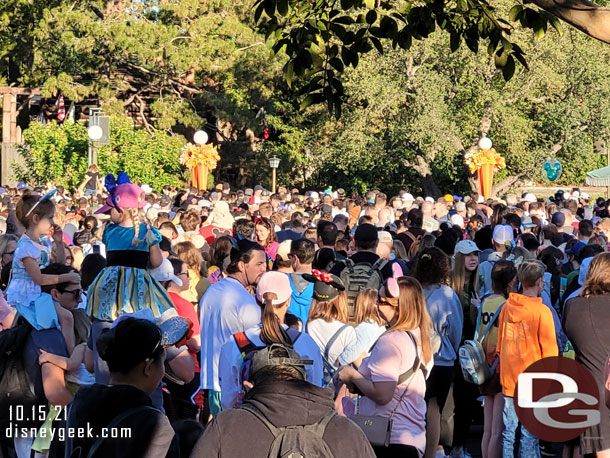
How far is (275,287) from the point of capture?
5.42 meters

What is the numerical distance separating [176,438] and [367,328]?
3297 mm

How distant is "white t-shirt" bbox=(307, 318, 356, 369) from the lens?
664 cm

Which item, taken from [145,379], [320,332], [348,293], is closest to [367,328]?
[320,332]

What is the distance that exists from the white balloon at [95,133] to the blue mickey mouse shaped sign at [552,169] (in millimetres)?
14114

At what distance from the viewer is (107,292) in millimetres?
6273

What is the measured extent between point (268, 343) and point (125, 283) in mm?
1703

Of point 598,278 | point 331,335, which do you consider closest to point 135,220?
point 331,335

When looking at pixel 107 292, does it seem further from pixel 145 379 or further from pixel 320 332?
pixel 145 379

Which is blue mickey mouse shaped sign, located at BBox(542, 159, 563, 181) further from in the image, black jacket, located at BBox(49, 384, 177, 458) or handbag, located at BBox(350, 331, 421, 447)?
black jacket, located at BBox(49, 384, 177, 458)

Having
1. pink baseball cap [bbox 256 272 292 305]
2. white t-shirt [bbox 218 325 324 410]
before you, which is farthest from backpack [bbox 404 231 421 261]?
white t-shirt [bbox 218 325 324 410]

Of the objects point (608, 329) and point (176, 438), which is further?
point (608, 329)

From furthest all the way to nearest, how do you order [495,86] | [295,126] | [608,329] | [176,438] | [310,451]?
[295,126] → [495,86] → [608,329] → [176,438] → [310,451]

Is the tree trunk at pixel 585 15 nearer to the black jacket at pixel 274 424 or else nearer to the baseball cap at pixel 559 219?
the black jacket at pixel 274 424

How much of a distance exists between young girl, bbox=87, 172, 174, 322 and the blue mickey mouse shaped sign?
2701cm
